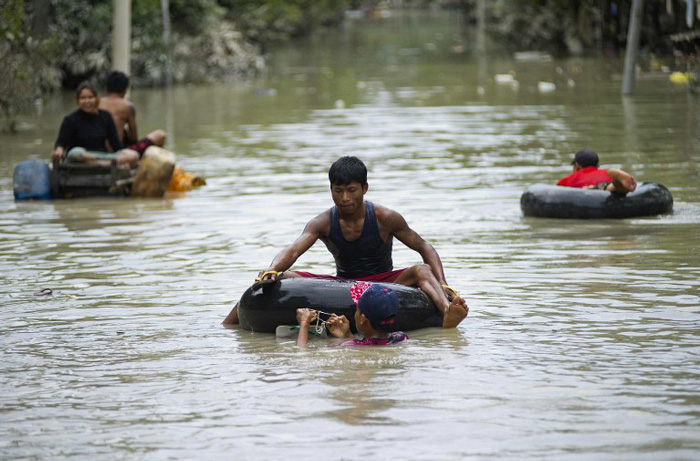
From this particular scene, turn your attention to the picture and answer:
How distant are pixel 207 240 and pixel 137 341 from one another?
177 inches

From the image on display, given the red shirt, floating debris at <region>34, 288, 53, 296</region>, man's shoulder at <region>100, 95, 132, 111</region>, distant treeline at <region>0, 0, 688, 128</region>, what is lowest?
floating debris at <region>34, 288, 53, 296</region>

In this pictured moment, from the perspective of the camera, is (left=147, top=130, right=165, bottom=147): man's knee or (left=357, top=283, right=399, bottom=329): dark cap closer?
(left=357, top=283, right=399, bottom=329): dark cap

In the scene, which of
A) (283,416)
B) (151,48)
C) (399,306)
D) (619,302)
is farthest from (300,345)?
(151,48)

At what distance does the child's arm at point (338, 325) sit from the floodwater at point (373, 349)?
0.63 feet

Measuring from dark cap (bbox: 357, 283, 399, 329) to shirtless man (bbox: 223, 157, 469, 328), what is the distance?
55 centimetres

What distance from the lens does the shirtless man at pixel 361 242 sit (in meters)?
8.67

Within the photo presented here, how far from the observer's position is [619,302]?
31.2ft

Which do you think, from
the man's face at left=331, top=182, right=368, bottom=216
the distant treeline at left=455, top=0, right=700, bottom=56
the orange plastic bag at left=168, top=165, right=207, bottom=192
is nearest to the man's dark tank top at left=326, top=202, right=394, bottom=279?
the man's face at left=331, top=182, right=368, bottom=216

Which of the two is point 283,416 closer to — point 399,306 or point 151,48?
point 399,306

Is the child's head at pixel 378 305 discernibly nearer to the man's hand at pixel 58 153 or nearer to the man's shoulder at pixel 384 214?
the man's shoulder at pixel 384 214

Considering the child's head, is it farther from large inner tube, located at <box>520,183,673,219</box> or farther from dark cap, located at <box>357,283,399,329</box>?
large inner tube, located at <box>520,183,673,219</box>

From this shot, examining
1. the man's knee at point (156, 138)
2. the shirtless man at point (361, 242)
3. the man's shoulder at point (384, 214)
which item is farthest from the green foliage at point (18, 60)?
the man's shoulder at point (384, 214)

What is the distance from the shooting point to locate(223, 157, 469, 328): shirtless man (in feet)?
28.5

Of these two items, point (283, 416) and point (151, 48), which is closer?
point (283, 416)
